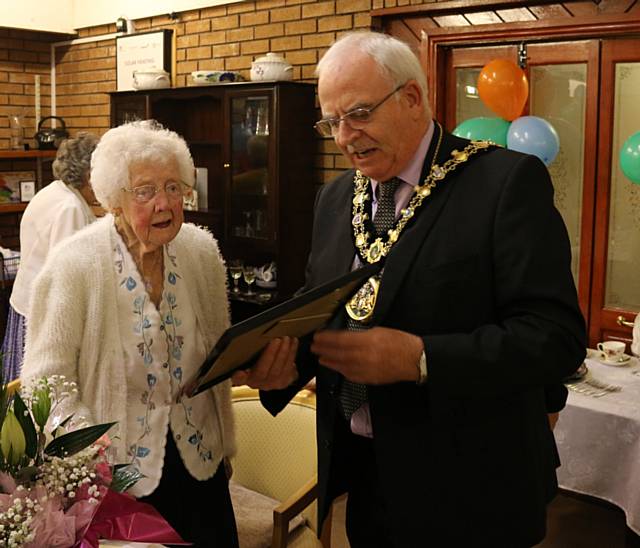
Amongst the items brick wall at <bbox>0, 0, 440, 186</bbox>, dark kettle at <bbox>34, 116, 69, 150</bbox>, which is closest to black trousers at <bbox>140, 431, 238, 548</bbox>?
brick wall at <bbox>0, 0, 440, 186</bbox>

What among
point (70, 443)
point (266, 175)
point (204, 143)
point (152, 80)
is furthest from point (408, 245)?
point (152, 80)

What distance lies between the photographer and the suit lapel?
61.4 inches

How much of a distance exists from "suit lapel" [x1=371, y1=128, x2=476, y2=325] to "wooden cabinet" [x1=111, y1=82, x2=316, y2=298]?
3.02m

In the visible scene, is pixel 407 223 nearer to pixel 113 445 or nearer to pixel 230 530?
pixel 113 445

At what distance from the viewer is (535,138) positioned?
3.47 metres

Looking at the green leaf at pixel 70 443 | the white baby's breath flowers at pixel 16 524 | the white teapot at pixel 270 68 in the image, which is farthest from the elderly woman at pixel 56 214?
the white baby's breath flowers at pixel 16 524

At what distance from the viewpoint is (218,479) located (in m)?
2.11

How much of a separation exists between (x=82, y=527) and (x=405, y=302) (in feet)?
2.36

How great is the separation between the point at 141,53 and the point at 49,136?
1259 millimetres

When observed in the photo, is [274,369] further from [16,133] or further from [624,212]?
[16,133]

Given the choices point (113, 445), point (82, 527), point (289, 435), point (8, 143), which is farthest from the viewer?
point (8, 143)

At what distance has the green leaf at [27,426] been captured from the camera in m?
1.18

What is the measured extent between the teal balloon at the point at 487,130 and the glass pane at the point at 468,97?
1.47 ft

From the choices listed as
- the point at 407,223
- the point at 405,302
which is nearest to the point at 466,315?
the point at 405,302
